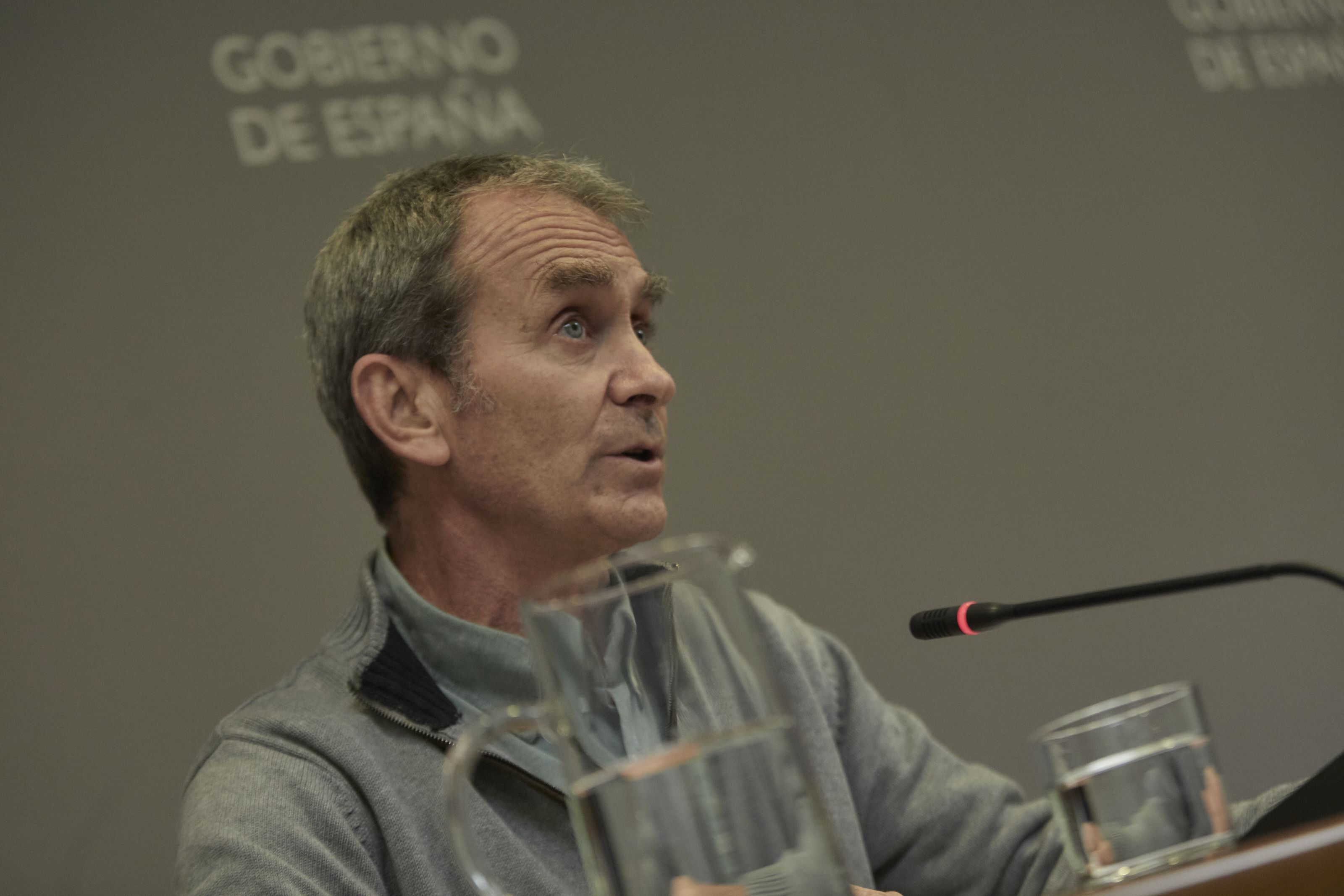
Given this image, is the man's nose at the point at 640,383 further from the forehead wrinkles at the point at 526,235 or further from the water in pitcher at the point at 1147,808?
the water in pitcher at the point at 1147,808

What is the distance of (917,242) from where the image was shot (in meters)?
2.35

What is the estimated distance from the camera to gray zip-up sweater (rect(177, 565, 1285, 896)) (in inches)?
39.6

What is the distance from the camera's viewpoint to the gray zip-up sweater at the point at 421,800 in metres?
1.01

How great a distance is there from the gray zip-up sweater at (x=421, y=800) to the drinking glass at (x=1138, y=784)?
0.19m

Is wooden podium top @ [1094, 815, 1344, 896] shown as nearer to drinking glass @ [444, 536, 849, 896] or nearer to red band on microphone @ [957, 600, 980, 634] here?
drinking glass @ [444, 536, 849, 896]

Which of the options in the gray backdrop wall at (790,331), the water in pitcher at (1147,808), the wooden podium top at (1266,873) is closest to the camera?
the wooden podium top at (1266,873)

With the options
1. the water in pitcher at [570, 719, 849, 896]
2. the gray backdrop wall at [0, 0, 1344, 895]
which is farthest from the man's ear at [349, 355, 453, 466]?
the water in pitcher at [570, 719, 849, 896]

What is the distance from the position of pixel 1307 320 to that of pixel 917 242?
2.89 ft

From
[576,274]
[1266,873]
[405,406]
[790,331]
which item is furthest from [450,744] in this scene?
[790,331]

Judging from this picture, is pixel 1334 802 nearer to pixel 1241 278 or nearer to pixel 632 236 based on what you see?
pixel 632 236

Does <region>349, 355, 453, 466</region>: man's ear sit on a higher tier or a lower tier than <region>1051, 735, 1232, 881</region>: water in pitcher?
higher

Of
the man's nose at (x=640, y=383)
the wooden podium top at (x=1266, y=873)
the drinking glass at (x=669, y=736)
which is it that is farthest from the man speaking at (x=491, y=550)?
the wooden podium top at (x=1266, y=873)

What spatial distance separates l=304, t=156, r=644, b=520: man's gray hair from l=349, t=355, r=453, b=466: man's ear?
0.01 meters

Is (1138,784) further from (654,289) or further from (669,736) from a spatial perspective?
(654,289)
